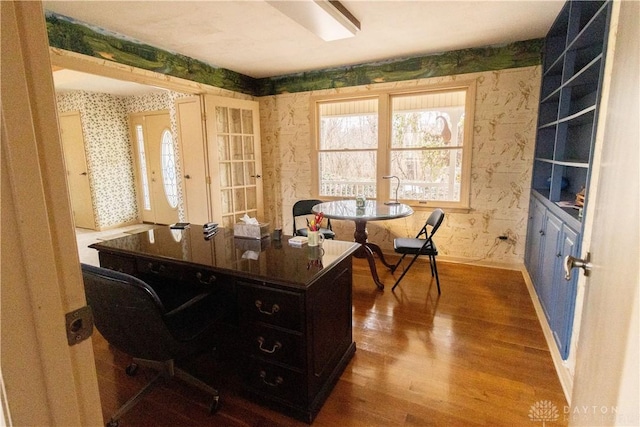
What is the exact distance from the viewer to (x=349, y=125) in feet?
14.4

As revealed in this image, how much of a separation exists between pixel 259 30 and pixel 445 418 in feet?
10.7

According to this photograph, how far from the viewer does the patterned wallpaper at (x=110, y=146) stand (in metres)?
5.56

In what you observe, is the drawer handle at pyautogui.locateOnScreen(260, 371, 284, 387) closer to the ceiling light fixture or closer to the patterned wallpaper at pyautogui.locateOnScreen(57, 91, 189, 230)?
the ceiling light fixture

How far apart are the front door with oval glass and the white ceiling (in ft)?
8.69

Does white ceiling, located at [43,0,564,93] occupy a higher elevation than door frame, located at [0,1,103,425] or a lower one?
higher

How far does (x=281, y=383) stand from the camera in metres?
1.65

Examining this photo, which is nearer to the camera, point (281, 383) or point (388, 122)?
point (281, 383)

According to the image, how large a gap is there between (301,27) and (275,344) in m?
2.70

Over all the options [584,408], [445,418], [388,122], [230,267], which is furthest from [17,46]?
[388,122]

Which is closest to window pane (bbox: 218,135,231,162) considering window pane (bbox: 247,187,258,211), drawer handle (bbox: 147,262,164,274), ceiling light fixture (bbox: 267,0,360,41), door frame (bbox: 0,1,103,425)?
window pane (bbox: 247,187,258,211)

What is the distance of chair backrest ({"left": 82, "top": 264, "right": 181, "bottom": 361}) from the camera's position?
1.39m

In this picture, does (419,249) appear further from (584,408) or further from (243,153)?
(243,153)

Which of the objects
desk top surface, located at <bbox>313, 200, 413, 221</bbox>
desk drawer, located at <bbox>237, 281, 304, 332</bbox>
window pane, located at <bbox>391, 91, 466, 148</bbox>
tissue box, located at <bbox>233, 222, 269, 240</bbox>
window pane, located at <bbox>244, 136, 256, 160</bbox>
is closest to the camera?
desk drawer, located at <bbox>237, 281, 304, 332</bbox>

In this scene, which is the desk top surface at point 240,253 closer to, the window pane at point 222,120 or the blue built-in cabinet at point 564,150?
the blue built-in cabinet at point 564,150
